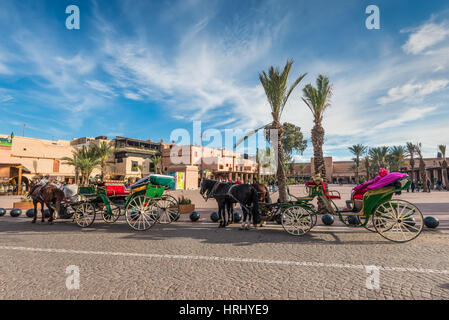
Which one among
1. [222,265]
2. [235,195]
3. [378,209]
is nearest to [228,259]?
[222,265]

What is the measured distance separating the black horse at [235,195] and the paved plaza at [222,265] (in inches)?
40.8

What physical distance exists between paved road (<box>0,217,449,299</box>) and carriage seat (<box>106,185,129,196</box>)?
5.56 ft

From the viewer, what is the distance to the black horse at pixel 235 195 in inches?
287

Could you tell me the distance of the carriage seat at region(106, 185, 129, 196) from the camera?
8078 mm

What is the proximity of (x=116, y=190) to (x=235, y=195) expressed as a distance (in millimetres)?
4127

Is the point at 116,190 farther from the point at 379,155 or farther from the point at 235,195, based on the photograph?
the point at 379,155

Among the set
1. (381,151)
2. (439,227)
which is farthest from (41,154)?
(381,151)

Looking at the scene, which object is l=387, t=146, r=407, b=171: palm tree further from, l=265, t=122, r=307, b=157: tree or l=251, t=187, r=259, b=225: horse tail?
l=251, t=187, r=259, b=225: horse tail

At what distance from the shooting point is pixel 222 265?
164 inches

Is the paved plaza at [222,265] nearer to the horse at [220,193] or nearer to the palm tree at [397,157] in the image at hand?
the horse at [220,193]

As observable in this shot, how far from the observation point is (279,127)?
1159 centimetres

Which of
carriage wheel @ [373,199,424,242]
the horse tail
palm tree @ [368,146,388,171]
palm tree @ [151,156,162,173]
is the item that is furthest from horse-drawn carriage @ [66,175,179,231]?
palm tree @ [368,146,388,171]
